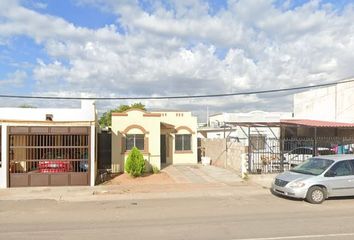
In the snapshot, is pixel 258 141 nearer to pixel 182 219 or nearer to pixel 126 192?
pixel 126 192

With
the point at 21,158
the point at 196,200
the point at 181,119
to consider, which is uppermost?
the point at 181,119

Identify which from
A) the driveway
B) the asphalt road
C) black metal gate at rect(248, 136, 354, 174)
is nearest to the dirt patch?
the driveway

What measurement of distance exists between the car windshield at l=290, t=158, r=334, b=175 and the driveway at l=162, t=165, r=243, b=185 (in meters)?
4.96

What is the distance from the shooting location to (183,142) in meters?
33.5

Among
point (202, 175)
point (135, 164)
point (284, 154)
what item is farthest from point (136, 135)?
point (284, 154)

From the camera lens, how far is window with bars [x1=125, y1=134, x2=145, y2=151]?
1080 inches

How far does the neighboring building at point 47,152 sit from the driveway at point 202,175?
478cm

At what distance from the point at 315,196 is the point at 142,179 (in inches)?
424

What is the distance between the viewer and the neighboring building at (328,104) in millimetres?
34531

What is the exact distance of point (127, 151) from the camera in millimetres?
27391

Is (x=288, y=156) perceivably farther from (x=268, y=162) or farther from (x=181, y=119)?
(x=181, y=119)

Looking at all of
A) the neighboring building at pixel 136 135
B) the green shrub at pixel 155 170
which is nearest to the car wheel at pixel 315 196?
the green shrub at pixel 155 170

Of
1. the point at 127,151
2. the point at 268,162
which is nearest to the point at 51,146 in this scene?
the point at 127,151

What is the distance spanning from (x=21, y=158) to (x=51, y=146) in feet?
5.10
